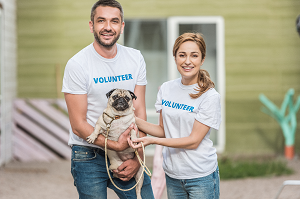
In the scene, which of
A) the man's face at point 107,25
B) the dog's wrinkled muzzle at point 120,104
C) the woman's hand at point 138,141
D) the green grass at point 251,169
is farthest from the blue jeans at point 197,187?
the green grass at point 251,169

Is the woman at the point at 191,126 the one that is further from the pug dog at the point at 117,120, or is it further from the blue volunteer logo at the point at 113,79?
the blue volunteer logo at the point at 113,79

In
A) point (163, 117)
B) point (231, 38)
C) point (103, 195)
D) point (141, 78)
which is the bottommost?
point (103, 195)

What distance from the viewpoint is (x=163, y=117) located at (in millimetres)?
2402

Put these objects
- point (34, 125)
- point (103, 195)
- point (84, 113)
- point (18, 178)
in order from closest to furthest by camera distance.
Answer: point (84, 113), point (103, 195), point (18, 178), point (34, 125)

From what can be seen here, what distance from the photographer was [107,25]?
7.15 feet

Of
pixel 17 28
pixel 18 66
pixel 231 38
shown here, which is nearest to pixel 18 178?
pixel 18 66

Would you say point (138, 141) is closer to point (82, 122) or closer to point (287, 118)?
point (82, 122)

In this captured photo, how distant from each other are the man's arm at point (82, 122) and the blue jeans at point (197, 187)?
1.52 feet

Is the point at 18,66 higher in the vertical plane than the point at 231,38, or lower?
lower

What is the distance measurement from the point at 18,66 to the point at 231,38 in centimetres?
431

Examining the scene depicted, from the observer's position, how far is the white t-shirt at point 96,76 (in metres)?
2.19

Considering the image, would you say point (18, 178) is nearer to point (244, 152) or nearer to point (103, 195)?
point (103, 195)

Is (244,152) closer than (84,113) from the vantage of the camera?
No

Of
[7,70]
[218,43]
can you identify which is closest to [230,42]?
[218,43]
